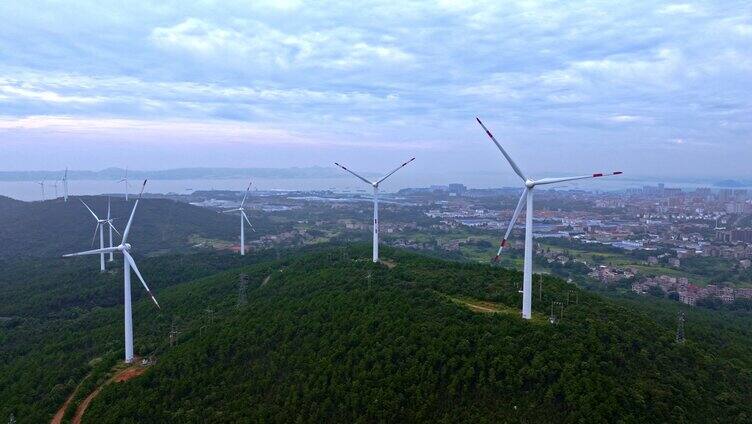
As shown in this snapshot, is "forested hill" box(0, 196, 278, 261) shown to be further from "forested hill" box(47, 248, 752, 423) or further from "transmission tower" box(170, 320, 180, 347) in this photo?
"forested hill" box(47, 248, 752, 423)

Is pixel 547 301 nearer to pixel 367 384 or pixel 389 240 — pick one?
pixel 367 384

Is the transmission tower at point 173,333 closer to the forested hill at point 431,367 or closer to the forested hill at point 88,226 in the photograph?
the forested hill at point 431,367

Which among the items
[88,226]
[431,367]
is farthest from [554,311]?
[88,226]

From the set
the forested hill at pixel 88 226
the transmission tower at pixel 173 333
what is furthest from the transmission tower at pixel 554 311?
the forested hill at pixel 88 226

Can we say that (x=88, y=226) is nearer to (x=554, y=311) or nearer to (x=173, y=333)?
(x=173, y=333)

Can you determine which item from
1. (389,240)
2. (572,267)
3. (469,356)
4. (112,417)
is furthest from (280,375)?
(389,240)

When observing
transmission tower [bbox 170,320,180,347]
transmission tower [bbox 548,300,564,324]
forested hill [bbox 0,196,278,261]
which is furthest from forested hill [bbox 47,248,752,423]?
forested hill [bbox 0,196,278,261]

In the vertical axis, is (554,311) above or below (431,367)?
above
